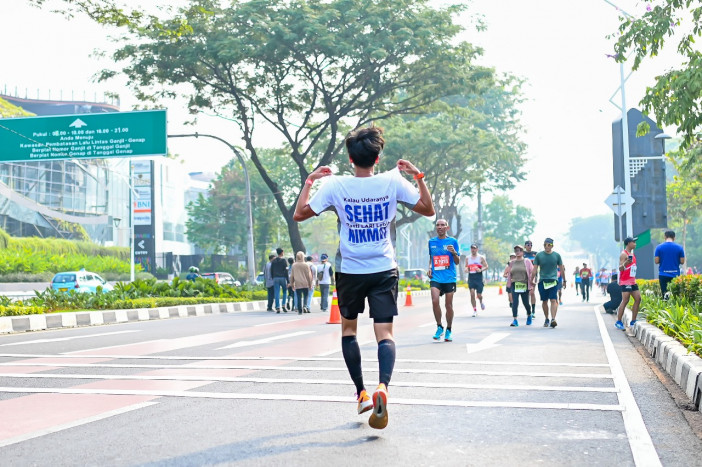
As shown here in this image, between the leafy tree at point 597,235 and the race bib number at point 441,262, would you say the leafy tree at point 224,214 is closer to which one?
the race bib number at point 441,262


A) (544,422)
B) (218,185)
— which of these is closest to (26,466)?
(544,422)

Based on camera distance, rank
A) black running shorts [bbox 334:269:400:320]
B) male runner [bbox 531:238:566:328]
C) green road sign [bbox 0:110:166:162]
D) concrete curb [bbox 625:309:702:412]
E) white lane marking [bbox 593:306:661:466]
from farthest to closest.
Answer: green road sign [bbox 0:110:166:162], male runner [bbox 531:238:566:328], concrete curb [bbox 625:309:702:412], black running shorts [bbox 334:269:400:320], white lane marking [bbox 593:306:661:466]

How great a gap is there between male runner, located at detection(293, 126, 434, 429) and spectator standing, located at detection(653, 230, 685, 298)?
11.1 metres

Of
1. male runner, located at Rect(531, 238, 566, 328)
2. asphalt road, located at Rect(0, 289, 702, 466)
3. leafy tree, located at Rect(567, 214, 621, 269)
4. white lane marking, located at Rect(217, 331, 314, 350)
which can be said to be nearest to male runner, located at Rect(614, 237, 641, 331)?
male runner, located at Rect(531, 238, 566, 328)

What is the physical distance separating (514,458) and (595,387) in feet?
9.86

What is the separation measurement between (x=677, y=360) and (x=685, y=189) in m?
40.1

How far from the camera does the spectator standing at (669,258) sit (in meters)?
15.2

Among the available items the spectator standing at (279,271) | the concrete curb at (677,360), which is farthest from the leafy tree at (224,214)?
the concrete curb at (677,360)

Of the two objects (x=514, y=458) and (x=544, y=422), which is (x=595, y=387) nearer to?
(x=544, y=422)

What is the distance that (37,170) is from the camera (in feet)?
204

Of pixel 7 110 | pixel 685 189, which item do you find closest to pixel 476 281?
pixel 7 110

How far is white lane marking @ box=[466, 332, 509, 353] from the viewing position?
10.9 meters

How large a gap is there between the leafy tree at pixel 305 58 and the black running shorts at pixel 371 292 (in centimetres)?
2300

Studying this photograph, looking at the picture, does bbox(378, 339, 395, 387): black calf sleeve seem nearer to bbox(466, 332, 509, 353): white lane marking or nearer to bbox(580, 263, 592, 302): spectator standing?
bbox(466, 332, 509, 353): white lane marking
